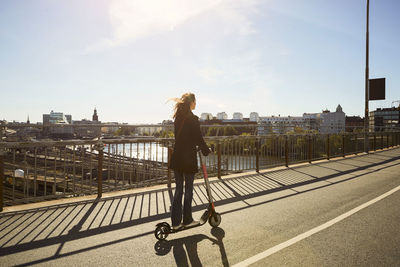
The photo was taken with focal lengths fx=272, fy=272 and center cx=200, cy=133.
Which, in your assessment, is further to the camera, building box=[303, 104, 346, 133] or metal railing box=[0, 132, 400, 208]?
building box=[303, 104, 346, 133]

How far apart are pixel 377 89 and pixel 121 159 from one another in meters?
17.0

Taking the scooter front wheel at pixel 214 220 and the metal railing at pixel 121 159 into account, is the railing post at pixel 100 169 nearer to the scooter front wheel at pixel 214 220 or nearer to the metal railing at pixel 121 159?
the metal railing at pixel 121 159

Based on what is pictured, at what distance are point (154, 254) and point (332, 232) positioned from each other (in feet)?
8.55

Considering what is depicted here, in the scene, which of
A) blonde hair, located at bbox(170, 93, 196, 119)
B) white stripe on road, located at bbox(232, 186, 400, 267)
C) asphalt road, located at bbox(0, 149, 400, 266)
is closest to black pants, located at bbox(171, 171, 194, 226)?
asphalt road, located at bbox(0, 149, 400, 266)

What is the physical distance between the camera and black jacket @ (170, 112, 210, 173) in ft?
13.2

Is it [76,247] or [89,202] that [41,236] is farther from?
[89,202]

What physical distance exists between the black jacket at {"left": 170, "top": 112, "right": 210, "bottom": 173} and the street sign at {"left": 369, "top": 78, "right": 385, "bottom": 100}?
17273mm

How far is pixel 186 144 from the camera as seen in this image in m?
4.04

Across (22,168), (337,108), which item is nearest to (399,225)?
(22,168)

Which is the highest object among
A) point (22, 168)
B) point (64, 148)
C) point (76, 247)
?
point (64, 148)

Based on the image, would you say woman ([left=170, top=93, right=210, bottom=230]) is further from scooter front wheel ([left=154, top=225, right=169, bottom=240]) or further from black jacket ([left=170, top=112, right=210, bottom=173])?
scooter front wheel ([left=154, top=225, right=169, bottom=240])

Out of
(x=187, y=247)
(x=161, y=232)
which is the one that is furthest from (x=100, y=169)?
(x=187, y=247)

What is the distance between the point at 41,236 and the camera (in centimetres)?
395

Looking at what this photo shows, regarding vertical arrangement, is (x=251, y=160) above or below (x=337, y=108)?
below
